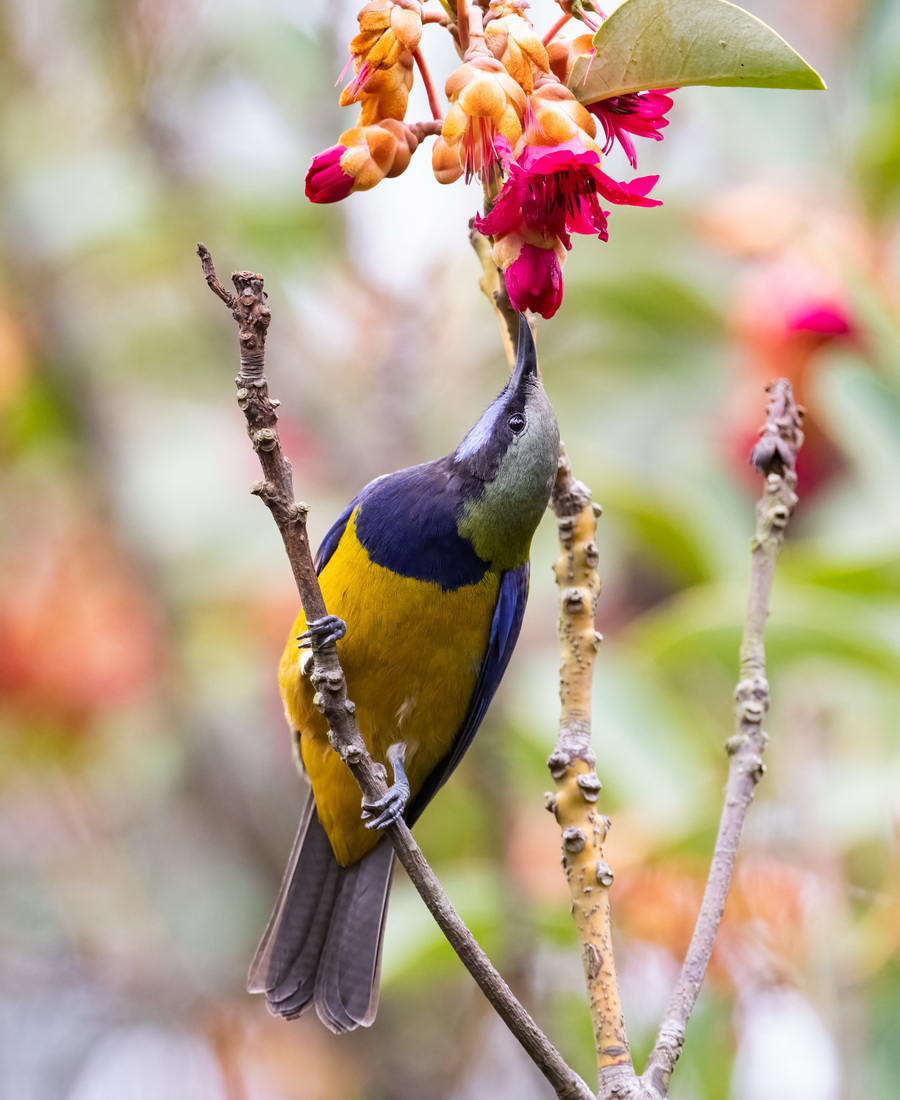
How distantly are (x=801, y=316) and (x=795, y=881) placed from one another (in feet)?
5.46

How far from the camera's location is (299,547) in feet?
5.18

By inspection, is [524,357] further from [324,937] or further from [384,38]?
[324,937]

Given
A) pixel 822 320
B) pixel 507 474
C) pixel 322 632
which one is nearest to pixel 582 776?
pixel 322 632

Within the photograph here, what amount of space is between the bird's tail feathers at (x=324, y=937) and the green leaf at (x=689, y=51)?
5.65 feet

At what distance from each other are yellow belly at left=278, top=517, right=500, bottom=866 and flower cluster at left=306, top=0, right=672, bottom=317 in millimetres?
997

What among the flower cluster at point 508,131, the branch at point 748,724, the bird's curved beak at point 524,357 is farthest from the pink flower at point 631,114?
the branch at point 748,724

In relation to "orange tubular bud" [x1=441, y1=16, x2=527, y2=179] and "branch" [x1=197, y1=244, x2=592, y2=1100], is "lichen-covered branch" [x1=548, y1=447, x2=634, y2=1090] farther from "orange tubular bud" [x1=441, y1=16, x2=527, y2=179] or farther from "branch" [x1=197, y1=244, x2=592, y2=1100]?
"orange tubular bud" [x1=441, y1=16, x2=527, y2=179]

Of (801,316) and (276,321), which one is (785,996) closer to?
(801,316)

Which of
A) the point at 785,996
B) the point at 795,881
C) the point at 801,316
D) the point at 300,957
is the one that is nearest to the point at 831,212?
the point at 801,316

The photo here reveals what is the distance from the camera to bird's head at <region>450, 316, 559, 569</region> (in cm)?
249

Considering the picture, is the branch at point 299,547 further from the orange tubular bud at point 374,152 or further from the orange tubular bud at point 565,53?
the orange tubular bud at point 565,53

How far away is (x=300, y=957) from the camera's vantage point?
2.69 meters

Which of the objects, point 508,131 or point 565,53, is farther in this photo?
point 565,53

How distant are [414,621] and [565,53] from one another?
3.89 ft
